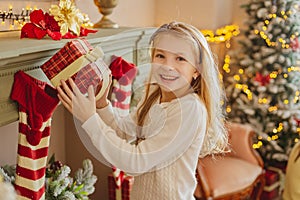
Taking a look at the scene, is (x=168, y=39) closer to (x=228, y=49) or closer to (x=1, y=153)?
(x=1, y=153)

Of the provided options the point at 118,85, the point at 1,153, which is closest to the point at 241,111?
the point at 118,85

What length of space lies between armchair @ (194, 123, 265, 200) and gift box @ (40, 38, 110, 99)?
1.74 m

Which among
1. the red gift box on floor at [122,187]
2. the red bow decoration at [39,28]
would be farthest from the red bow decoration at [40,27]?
the red gift box on floor at [122,187]

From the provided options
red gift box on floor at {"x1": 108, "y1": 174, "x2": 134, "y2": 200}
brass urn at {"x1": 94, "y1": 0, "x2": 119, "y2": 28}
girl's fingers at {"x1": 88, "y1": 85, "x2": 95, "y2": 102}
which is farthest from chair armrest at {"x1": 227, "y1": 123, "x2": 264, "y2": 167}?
girl's fingers at {"x1": 88, "y1": 85, "x2": 95, "y2": 102}

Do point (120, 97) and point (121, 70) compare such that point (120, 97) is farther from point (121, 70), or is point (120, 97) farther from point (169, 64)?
point (169, 64)

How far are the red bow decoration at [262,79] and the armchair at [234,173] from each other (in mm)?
569

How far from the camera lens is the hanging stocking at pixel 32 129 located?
138 cm

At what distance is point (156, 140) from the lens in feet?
4.38

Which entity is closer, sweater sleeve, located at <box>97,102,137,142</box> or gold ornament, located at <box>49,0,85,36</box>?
sweater sleeve, located at <box>97,102,137,142</box>

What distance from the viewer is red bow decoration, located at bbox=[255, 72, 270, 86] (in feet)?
12.2

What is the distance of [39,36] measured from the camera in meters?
1.59

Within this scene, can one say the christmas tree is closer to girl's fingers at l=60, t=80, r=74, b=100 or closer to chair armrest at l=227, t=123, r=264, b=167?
chair armrest at l=227, t=123, r=264, b=167

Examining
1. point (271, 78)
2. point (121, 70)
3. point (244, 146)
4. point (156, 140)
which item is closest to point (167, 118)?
point (156, 140)

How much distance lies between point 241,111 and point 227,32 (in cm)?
74
